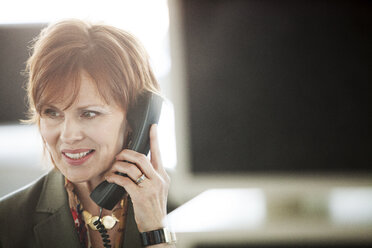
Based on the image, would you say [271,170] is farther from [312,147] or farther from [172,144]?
[172,144]

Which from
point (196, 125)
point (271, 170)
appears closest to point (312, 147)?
point (271, 170)

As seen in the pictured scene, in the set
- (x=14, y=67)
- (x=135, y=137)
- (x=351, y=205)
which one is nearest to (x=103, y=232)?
(x=135, y=137)

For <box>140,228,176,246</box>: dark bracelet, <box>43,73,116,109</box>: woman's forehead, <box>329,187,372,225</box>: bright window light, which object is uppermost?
<box>43,73,116,109</box>: woman's forehead

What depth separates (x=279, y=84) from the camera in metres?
0.55

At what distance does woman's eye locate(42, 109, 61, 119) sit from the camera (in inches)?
17.0

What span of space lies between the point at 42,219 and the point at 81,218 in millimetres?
54

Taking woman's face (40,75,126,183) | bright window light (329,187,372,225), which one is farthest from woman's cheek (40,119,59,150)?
bright window light (329,187,372,225)

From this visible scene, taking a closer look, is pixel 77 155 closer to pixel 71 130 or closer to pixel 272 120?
pixel 71 130

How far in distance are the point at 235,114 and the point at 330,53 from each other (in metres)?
0.20

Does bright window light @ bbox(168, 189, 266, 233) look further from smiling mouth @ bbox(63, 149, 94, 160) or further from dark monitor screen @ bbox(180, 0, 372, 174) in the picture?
smiling mouth @ bbox(63, 149, 94, 160)

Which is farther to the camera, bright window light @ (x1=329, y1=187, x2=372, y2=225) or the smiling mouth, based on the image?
bright window light @ (x1=329, y1=187, x2=372, y2=225)

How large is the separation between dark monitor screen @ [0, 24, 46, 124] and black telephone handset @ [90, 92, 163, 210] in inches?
6.3

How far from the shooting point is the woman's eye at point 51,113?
0.43 m

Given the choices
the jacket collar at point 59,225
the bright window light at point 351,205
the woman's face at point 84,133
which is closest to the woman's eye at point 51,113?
the woman's face at point 84,133
